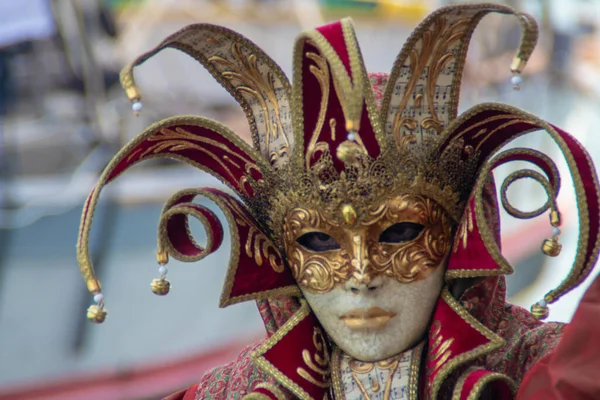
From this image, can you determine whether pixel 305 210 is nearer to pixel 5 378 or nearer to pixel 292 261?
pixel 292 261

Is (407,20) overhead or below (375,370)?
overhead

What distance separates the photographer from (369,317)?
1.51 meters

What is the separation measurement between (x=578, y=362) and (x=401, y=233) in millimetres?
352

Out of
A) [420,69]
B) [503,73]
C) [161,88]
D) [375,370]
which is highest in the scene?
[161,88]

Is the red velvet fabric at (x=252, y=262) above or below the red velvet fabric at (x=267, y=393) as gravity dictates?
above

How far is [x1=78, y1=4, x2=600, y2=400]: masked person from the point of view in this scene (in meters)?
1.48

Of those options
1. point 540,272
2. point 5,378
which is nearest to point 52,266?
point 5,378

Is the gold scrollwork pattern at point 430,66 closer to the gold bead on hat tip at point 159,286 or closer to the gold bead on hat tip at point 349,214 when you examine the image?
the gold bead on hat tip at point 349,214

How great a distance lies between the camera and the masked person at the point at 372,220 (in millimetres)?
1478

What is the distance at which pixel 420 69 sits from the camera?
153cm

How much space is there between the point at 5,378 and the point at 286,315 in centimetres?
488

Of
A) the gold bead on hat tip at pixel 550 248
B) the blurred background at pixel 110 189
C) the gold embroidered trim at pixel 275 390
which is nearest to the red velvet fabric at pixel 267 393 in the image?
the gold embroidered trim at pixel 275 390

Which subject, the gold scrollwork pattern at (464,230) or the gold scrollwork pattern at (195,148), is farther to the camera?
the gold scrollwork pattern at (195,148)

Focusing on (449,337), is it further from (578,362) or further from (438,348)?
(578,362)
